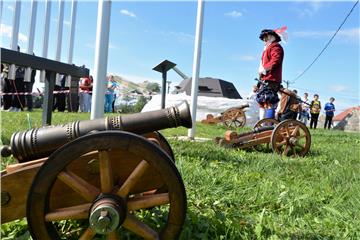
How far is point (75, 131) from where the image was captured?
Result: 208cm

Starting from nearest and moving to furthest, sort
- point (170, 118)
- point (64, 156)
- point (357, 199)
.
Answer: point (64, 156) < point (170, 118) < point (357, 199)

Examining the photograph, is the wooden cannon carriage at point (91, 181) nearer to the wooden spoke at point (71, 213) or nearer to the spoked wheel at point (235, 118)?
the wooden spoke at point (71, 213)

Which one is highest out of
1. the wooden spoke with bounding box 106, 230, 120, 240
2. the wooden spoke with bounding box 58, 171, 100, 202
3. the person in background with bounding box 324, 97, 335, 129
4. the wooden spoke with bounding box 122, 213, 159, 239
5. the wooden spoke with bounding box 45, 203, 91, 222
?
the person in background with bounding box 324, 97, 335, 129

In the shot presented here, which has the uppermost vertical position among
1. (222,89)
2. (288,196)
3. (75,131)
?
(222,89)

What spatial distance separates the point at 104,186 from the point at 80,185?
0.35 feet

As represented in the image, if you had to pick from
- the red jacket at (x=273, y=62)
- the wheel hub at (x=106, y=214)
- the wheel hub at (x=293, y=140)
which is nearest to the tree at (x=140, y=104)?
the red jacket at (x=273, y=62)

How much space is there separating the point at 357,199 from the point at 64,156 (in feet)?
6.86

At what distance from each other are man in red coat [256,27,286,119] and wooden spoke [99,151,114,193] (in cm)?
506

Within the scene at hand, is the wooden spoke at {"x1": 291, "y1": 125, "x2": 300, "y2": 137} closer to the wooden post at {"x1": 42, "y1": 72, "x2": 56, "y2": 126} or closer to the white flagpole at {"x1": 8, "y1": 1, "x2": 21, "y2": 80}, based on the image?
the wooden post at {"x1": 42, "y1": 72, "x2": 56, "y2": 126}

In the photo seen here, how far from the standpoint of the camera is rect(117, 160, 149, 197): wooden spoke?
1.92 metres

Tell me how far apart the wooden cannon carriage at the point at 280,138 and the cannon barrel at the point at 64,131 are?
361 cm

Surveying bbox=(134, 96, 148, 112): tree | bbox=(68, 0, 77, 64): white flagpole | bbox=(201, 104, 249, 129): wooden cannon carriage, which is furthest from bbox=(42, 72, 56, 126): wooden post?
bbox=(134, 96, 148, 112): tree

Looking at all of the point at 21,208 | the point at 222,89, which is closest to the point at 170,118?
A: the point at 21,208

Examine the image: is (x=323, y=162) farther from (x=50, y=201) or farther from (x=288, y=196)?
(x=50, y=201)
